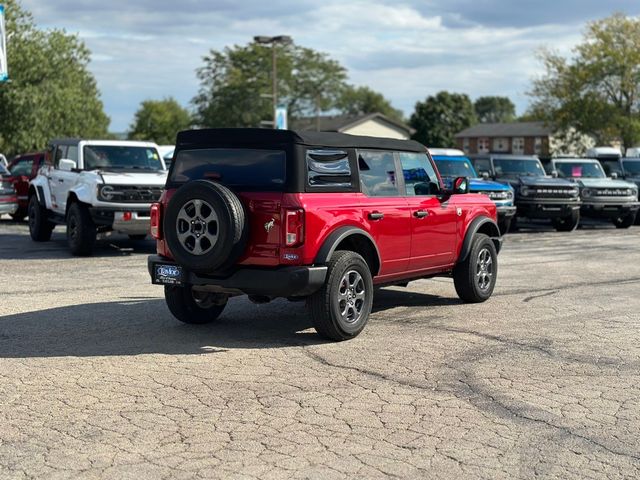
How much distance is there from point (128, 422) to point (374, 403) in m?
1.58

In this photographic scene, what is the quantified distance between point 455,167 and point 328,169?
41.8 feet

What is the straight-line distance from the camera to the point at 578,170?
24500 millimetres

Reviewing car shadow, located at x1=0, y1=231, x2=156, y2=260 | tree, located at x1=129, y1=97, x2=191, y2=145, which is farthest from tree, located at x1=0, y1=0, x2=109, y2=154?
tree, located at x1=129, y1=97, x2=191, y2=145

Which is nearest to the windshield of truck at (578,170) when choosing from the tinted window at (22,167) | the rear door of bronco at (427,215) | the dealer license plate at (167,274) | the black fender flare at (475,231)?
the tinted window at (22,167)

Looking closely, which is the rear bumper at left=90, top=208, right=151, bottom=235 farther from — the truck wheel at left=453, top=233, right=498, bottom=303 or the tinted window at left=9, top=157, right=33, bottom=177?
the tinted window at left=9, top=157, right=33, bottom=177

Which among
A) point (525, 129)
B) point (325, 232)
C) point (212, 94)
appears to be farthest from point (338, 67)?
point (325, 232)

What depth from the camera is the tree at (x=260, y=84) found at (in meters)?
77.9

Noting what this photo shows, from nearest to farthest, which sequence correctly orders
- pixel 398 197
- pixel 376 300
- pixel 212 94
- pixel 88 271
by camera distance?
pixel 398 197 < pixel 376 300 < pixel 88 271 < pixel 212 94

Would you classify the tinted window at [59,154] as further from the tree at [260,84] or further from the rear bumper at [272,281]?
the tree at [260,84]

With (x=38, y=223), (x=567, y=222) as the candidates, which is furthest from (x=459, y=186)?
(x=567, y=222)

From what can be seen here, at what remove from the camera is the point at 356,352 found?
734cm

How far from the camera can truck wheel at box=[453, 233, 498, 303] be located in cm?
973

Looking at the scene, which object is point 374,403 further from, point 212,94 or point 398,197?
point 212,94

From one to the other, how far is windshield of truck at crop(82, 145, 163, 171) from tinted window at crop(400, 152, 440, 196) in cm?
793
